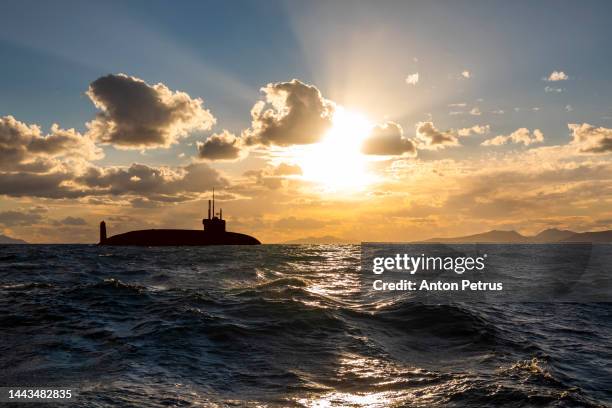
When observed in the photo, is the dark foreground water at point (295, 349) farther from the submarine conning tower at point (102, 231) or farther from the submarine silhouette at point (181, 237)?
the submarine conning tower at point (102, 231)

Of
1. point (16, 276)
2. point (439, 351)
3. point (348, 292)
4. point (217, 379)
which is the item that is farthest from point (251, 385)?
point (16, 276)

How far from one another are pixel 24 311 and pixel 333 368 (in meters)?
14.1

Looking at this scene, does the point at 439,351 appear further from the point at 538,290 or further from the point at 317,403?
the point at 538,290

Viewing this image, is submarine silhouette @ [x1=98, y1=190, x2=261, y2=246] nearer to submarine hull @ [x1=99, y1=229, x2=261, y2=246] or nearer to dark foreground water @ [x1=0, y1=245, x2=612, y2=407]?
submarine hull @ [x1=99, y1=229, x2=261, y2=246]

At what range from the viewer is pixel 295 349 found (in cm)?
1449

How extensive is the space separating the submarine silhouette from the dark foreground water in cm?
11793

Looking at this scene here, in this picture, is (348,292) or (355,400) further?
(348,292)

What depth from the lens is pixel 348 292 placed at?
2842 cm

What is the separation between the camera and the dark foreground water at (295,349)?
10.3 m

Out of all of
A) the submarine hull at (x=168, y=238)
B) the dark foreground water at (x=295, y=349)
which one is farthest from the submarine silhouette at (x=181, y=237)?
the dark foreground water at (x=295, y=349)

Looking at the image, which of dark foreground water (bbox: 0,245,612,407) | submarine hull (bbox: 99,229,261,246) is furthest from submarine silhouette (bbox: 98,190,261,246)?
dark foreground water (bbox: 0,245,612,407)

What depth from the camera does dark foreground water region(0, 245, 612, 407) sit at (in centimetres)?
1032

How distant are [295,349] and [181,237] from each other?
132 meters

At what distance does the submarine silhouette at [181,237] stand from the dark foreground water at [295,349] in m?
118
